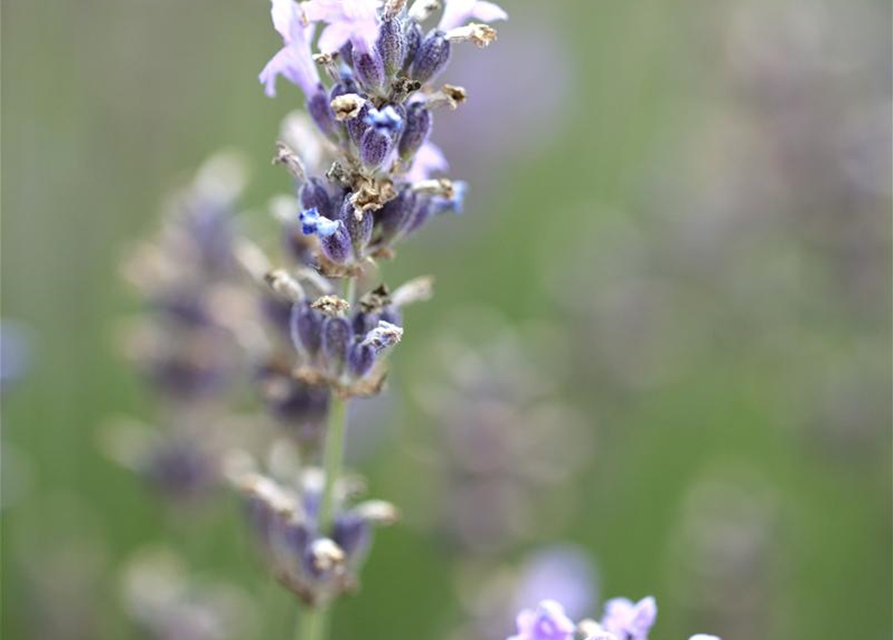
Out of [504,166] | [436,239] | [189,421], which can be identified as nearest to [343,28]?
[189,421]

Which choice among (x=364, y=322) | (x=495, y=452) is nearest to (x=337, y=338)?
(x=364, y=322)

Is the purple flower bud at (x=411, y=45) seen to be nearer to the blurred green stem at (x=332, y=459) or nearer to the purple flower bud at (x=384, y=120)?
the purple flower bud at (x=384, y=120)

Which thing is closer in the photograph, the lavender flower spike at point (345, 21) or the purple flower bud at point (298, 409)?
the lavender flower spike at point (345, 21)

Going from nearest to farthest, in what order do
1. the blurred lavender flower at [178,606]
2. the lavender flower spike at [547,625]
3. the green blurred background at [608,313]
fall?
the lavender flower spike at [547,625], the blurred lavender flower at [178,606], the green blurred background at [608,313]

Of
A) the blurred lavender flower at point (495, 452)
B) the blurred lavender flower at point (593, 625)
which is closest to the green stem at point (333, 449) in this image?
the blurred lavender flower at point (593, 625)

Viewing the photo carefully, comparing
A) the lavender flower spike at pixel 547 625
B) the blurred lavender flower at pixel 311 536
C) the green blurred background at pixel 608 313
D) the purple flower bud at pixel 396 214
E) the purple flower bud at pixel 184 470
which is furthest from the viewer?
the green blurred background at pixel 608 313

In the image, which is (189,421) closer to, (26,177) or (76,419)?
(76,419)

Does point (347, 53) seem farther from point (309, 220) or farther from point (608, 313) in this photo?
point (608, 313)
